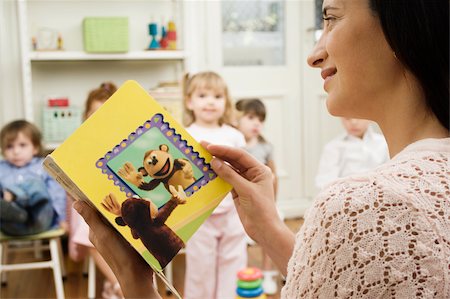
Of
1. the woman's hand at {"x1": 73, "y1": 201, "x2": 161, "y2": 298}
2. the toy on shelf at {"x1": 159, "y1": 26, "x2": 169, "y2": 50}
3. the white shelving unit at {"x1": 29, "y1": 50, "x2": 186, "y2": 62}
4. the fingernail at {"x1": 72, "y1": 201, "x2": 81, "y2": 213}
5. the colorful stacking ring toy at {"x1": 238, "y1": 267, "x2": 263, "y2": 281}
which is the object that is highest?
the toy on shelf at {"x1": 159, "y1": 26, "x2": 169, "y2": 50}

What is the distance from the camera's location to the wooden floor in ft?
9.80

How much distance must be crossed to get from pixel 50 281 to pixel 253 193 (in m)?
2.54

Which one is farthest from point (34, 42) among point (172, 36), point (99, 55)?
point (172, 36)

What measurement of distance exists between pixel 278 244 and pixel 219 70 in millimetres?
3092

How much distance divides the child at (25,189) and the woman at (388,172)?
2.10m

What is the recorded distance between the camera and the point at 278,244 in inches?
39.7

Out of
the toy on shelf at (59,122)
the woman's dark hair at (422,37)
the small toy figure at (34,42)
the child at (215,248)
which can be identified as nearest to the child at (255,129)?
the child at (215,248)

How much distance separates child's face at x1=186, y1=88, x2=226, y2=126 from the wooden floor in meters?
0.93

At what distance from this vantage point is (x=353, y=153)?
10.0ft

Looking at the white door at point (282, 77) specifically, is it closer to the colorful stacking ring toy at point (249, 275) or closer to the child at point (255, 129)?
the child at point (255, 129)

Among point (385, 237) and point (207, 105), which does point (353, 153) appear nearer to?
point (207, 105)

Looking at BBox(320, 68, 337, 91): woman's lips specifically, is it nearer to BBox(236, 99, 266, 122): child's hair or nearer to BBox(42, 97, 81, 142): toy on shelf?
BBox(236, 99, 266, 122): child's hair

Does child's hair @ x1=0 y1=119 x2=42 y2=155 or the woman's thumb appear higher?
the woman's thumb

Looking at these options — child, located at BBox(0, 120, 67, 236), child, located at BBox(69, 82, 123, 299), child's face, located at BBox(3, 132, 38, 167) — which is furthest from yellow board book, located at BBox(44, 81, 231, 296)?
child's face, located at BBox(3, 132, 38, 167)
